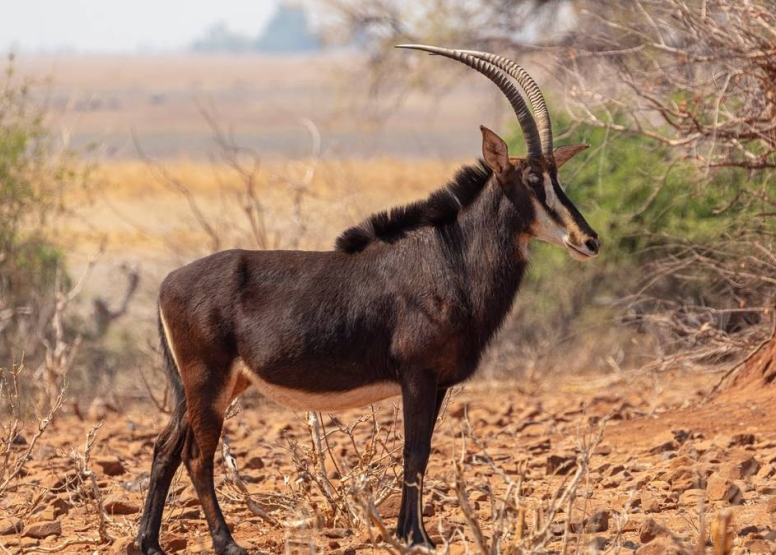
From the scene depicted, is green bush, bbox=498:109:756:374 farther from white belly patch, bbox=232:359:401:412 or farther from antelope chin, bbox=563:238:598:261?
white belly patch, bbox=232:359:401:412

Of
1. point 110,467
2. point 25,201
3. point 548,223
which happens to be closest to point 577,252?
point 548,223

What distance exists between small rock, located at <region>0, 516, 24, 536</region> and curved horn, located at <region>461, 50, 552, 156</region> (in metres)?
3.39

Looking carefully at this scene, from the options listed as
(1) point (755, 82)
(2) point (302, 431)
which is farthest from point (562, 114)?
(2) point (302, 431)

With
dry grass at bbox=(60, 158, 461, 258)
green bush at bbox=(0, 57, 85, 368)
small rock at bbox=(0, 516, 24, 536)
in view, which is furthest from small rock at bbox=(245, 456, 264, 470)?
green bush at bbox=(0, 57, 85, 368)

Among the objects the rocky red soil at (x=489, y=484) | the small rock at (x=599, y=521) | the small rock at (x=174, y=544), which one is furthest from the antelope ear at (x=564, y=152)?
the small rock at (x=174, y=544)

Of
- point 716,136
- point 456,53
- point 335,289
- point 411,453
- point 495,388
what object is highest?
point 456,53

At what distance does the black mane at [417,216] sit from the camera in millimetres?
6520

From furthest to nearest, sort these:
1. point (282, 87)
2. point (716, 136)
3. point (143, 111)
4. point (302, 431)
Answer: point (282, 87), point (143, 111), point (302, 431), point (716, 136)

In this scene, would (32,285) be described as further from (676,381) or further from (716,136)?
(716,136)

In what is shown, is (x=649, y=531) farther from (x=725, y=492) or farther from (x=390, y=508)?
(x=390, y=508)

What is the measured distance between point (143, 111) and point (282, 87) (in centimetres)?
3772

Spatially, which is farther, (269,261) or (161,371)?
(161,371)

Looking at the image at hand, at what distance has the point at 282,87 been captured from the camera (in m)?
126

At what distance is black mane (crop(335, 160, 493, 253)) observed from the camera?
21.4 ft
